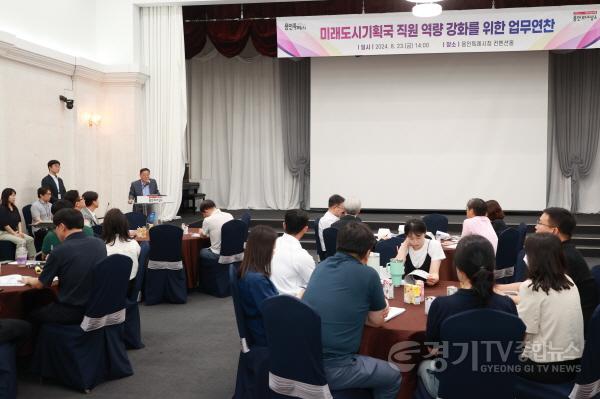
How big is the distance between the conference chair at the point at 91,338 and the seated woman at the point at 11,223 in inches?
152

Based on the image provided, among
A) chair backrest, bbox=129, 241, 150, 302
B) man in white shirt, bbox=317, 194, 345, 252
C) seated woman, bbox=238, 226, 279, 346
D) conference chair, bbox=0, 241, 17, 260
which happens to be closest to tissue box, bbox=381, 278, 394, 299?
seated woman, bbox=238, 226, 279, 346

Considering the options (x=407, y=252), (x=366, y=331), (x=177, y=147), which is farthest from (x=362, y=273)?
(x=177, y=147)

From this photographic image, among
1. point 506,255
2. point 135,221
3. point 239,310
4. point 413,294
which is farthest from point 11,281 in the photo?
point 506,255

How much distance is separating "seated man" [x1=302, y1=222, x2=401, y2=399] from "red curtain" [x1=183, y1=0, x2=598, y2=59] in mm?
8800

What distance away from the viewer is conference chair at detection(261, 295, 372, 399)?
2674 mm

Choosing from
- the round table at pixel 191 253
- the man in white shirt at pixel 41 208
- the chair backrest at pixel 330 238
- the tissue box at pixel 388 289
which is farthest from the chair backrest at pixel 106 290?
the man in white shirt at pixel 41 208

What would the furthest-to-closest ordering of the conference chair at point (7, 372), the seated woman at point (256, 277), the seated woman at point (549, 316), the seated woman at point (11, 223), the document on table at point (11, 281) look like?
the seated woman at point (11, 223) → the document on table at point (11, 281) → the conference chair at point (7, 372) → the seated woman at point (256, 277) → the seated woman at point (549, 316)

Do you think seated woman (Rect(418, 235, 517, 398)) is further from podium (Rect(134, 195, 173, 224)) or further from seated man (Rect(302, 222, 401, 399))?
podium (Rect(134, 195, 173, 224))

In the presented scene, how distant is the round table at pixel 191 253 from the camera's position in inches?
270

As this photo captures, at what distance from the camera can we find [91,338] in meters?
4.12

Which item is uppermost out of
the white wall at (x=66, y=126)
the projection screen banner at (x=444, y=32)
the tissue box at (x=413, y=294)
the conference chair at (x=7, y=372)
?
the projection screen banner at (x=444, y=32)

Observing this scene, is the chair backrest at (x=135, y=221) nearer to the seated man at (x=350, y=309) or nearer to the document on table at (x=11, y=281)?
the document on table at (x=11, y=281)

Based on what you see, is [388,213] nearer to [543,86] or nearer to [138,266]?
[543,86]

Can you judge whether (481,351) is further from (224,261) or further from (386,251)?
(224,261)
